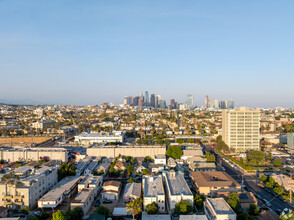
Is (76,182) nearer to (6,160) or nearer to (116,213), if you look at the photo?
(116,213)

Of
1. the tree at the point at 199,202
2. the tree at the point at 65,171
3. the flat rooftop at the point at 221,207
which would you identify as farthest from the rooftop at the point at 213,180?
the tree at the point at 65,171

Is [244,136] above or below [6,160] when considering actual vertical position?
above

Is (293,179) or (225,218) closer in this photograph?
(225,218)

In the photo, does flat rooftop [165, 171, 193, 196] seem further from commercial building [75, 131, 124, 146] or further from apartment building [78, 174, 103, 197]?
commercial building [75, 131, 124, 146]

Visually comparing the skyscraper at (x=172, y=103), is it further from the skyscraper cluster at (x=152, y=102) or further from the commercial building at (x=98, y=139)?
the commercial building at (x=98, y=139)

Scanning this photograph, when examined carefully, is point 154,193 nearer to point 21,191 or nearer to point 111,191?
point 111,191

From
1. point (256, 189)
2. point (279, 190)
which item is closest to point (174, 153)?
point (256, 189)

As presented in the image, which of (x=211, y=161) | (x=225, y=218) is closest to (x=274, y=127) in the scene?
(x=211, y=161)
